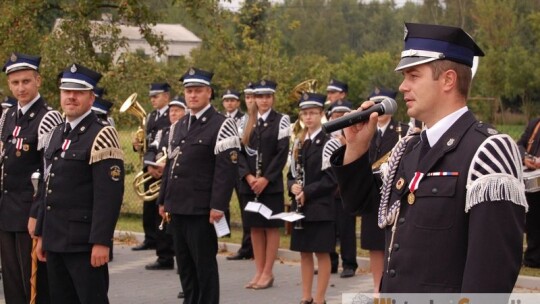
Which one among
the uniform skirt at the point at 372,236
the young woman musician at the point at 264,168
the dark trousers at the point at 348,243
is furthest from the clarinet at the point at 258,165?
the uniform skirt at the point at 372,236

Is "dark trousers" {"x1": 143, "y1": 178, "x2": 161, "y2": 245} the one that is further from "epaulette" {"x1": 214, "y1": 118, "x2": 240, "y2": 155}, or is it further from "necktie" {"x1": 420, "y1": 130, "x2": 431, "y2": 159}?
"necktie" {"x1": 420, "y1": 130, "x2": 431, "y2": 159}

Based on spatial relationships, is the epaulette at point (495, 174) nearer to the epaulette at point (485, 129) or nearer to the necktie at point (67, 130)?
the epaulette at point (485, 129)

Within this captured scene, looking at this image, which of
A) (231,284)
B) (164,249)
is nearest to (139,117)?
(164,249)

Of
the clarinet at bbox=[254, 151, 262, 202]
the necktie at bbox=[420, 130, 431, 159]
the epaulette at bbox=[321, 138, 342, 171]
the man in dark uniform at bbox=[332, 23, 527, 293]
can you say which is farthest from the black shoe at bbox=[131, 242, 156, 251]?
the necktie at bbox=[420, 130, 431, 159]

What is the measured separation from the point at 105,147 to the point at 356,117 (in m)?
3.44

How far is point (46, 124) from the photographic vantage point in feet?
27.5

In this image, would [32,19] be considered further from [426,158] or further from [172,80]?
[426,158]

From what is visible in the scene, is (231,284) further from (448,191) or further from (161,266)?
(448,191)

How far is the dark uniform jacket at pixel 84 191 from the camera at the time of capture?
7.11 m

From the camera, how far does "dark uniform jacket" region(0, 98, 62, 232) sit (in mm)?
8352

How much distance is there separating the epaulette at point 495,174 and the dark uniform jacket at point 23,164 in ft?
17.0

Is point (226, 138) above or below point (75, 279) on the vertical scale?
above

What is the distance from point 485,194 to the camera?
3.81 m

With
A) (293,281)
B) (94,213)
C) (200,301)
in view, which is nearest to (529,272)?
(293,281)
